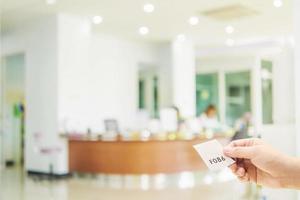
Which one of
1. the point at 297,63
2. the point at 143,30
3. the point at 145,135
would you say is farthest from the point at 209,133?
the point at 297,63

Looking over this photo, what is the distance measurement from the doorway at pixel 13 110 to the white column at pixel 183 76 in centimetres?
458

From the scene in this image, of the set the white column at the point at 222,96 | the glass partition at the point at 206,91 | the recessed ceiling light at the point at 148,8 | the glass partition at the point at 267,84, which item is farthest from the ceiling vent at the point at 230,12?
the glass partition at the point at 206,91

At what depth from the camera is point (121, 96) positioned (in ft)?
40.1

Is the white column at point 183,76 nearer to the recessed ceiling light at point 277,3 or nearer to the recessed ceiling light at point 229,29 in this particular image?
the recessed ceiling light at point 229,29

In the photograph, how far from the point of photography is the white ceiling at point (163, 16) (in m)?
8.27

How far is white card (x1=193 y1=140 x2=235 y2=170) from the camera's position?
151cm

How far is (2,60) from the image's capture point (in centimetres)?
1136

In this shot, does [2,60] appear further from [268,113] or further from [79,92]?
[268,113]

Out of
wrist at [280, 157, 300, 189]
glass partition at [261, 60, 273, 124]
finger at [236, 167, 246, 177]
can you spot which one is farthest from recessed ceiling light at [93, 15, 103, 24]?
wrist at [280, 157, 300, 189]

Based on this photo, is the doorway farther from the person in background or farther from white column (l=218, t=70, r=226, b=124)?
white column (l=218, t=70, r=226, b=124)

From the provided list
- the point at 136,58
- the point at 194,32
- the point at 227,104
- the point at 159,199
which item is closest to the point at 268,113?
the point at 159,199

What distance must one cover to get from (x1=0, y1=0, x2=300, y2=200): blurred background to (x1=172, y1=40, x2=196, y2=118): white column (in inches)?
1.4

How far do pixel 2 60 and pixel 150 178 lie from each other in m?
5.65

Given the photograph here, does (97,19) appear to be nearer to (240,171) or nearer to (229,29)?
(229,29)
